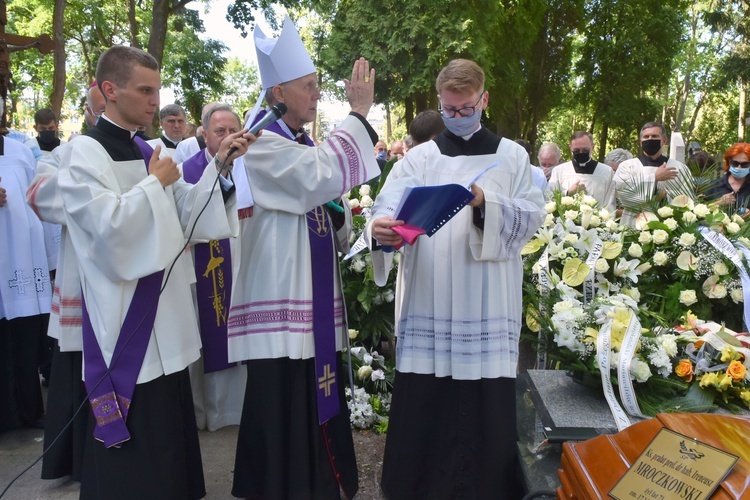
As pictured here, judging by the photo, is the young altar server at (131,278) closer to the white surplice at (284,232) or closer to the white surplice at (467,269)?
the white surplice at (284,232)

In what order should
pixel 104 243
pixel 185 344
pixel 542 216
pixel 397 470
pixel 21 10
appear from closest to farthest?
pixel 104 243 → pixel 185 344 → pixel 542 216 → pixel 397 470 → pixel 21 10

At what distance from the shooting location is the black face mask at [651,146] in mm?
6258

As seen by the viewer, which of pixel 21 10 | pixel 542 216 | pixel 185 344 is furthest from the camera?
pixel 21 10

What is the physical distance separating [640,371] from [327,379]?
157 centimetres

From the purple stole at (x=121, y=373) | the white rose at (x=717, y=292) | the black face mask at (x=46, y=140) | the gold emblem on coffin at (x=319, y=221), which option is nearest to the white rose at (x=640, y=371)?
the white rose at (x=717, y=292)

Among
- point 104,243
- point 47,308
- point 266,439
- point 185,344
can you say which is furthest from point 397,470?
point 47,308

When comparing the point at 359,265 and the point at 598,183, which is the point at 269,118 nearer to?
the point at 359,265

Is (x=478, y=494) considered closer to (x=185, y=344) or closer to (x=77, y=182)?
(x=185, y=344)

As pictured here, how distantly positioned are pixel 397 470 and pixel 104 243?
181cm

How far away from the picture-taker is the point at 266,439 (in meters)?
3.07

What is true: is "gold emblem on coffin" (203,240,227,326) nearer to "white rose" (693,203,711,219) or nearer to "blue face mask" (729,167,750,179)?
"white rose" (693,203,711,219)

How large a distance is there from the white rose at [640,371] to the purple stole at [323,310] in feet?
4.90

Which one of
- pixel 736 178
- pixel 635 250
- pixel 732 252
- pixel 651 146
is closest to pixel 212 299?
pixel 635 250

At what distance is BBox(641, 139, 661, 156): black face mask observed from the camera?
626 centimetres
